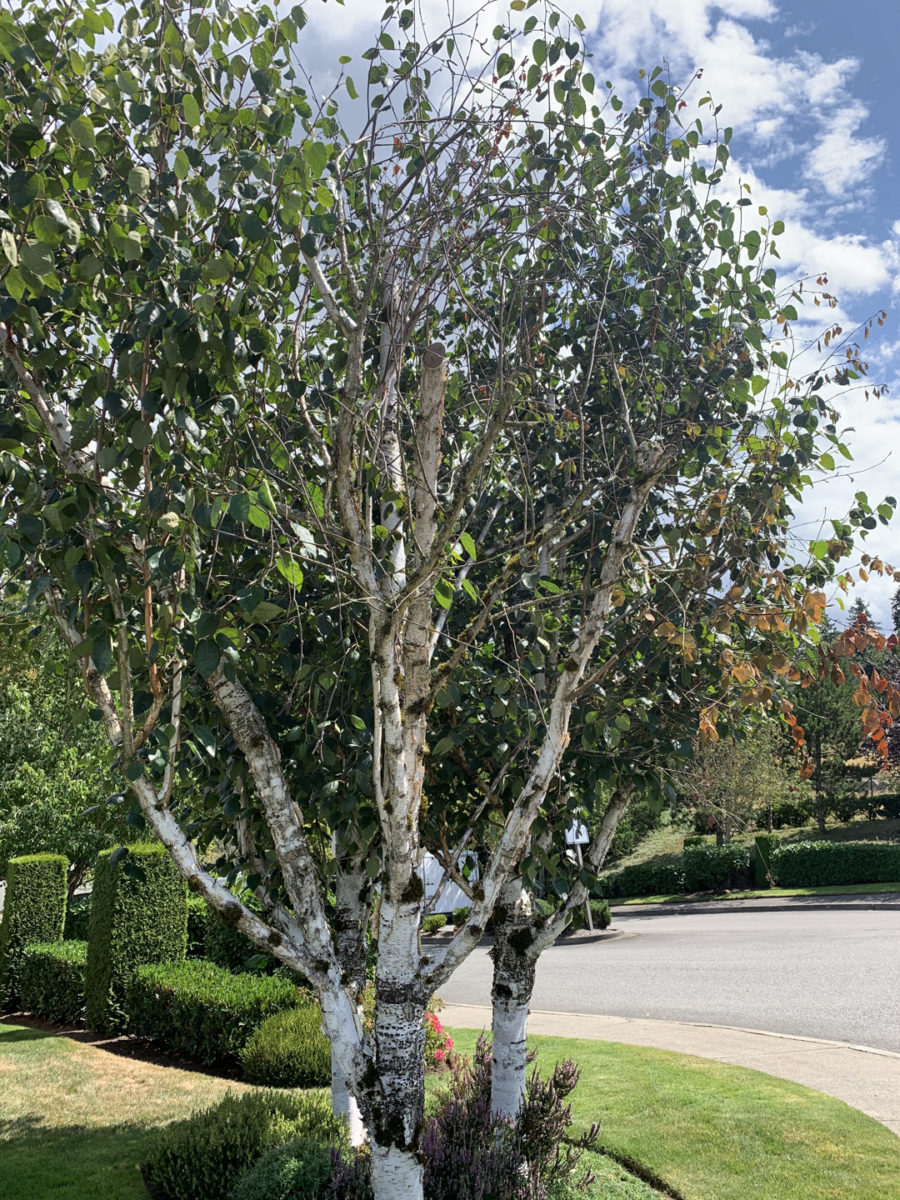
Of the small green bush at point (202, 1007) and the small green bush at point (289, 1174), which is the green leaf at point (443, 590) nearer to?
the small green bush at point (289, 1174)

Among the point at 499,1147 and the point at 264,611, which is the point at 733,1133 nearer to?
the point at 499,1147

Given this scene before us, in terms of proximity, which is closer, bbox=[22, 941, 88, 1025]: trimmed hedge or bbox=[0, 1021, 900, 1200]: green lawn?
bbox=[0, 1021, 900, 1200]: green lawn

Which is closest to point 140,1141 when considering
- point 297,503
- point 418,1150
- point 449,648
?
point 418,1150

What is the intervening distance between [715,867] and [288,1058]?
73.1 feet

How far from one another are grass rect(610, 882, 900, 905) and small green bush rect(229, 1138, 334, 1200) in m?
22.1

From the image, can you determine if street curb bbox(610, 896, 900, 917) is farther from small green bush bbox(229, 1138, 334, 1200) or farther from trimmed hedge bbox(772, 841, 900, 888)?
small green bush bbox(229, 1138, 334, 1200)

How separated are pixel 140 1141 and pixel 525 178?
7.69 m

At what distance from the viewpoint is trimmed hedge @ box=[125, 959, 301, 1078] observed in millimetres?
9188

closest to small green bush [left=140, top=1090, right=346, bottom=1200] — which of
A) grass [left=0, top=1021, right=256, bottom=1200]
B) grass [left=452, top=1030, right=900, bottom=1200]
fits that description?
grass [left=0, top=1021, right=256, bottom=1200]

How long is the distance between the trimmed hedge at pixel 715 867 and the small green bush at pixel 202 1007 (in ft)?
67.8

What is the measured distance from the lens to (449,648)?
211 inches

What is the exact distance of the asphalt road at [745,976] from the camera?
432 inches

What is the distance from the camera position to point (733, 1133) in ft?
22.2

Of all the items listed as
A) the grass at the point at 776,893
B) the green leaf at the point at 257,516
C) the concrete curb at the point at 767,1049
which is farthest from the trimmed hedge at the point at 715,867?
the green leaf at the point at 257,516
